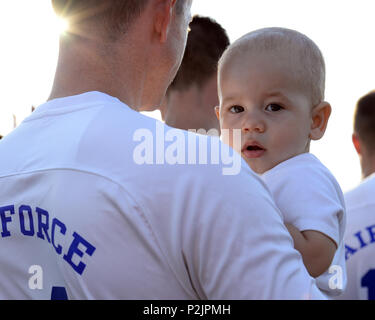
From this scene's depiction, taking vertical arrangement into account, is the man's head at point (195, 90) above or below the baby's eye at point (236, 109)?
above

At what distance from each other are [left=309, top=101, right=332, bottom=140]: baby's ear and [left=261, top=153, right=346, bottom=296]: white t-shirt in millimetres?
242

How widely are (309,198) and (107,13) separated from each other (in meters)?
1.18

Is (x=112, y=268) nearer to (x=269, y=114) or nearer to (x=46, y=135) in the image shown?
(x=46, y=135)

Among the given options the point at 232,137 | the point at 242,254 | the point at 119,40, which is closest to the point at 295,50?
the point at 232,137

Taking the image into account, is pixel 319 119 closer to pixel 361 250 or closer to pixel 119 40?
pixel 119 40

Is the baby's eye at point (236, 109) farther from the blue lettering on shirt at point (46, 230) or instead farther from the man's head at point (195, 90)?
the blue lettering on shirt at point (46, 230)

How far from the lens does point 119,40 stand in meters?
2.01

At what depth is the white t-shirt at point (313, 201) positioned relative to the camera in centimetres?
228

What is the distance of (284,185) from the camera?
2.41m

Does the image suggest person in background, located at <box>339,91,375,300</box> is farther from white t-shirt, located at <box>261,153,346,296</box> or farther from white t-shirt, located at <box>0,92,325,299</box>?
white t-shirt, located at <box>0,92,325,299</box>

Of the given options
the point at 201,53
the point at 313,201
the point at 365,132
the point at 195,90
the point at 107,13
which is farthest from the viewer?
the point at 365,132

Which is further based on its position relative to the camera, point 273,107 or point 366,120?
point 366,120

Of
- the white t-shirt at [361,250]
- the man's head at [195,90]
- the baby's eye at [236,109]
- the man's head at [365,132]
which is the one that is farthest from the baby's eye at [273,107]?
the man's head at [365,132]
